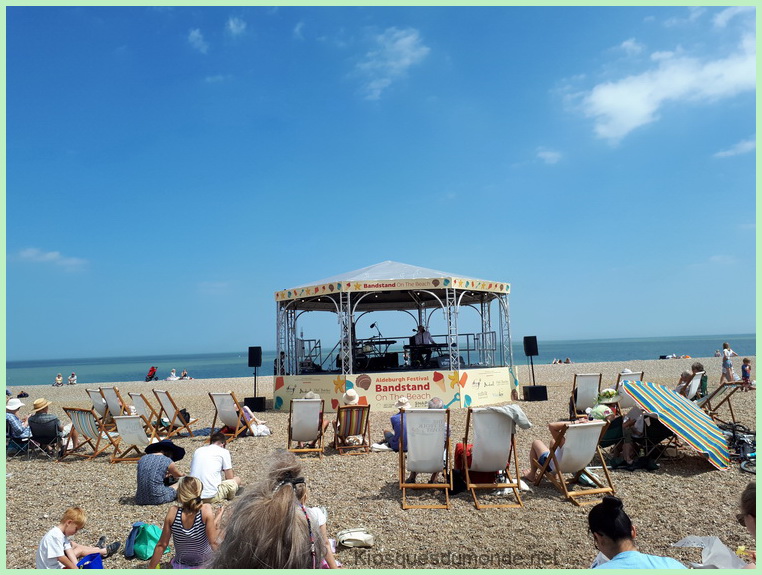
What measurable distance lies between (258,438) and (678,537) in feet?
19.1

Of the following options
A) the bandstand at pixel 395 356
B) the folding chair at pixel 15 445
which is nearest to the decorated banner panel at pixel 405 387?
the bandstand at pixel 395 356

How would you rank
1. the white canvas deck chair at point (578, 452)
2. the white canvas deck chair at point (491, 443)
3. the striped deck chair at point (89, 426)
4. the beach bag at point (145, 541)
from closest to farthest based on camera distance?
the beach bag at point (145, 541)
the white canvas deck chair at point (578, 452)
the white canvas deck chair at point (491, 443)
the striped deck chair at point (89, 426)

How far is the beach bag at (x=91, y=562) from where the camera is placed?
343cm

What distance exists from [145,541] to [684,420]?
495 cm

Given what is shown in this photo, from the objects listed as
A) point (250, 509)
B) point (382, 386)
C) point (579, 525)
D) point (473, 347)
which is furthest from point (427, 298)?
point (250, 509)

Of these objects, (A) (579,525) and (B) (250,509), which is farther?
(A) (579,525)

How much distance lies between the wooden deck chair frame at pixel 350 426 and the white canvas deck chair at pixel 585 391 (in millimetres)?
3753

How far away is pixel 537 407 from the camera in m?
10.8

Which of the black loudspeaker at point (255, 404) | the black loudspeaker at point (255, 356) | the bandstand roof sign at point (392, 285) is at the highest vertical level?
the bandstand roof sign at point (392, 285)

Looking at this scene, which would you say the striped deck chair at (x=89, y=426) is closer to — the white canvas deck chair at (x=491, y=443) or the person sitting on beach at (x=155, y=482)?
the person sitting on beach at (x=155, y=482)

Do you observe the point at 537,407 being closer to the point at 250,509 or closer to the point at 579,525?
the point at 579,525

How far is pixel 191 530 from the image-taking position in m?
3.10

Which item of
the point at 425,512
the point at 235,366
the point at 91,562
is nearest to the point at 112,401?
the point at 91,562

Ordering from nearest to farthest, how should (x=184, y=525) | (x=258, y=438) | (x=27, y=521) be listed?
(x=184, y=525) → (x=27, y=521) → (x=258, y=438)
